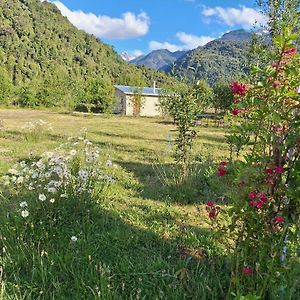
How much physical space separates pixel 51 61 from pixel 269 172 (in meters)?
100

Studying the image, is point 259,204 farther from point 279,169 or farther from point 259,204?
point 279,169

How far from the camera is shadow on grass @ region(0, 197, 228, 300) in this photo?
8.07ft

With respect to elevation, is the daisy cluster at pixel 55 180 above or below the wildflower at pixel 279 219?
below

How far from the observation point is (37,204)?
11.2 feet

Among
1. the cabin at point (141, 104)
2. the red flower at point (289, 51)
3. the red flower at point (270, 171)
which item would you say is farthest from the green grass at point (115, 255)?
the cabin at point (141, 104)

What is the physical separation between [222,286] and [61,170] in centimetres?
200

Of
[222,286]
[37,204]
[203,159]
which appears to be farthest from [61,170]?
[203,159]

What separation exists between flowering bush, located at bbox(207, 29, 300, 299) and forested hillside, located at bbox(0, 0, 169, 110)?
3736cm

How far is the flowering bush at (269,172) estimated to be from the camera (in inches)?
75.4

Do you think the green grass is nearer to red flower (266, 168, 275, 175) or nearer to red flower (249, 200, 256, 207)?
red flower (249, 200, 256, 207)

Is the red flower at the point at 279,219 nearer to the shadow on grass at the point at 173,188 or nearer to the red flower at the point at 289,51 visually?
the red flower at the point at 289,51

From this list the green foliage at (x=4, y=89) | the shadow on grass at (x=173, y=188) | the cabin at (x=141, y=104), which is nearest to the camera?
the shadow on grass at (x=173, y=188)

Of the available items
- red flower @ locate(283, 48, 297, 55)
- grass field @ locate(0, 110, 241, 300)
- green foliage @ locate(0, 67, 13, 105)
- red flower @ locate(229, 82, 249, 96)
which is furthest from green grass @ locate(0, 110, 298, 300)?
green foliage @ locate(0, 67, 13, 105)

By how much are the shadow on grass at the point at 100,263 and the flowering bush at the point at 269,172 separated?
0.41 meters
